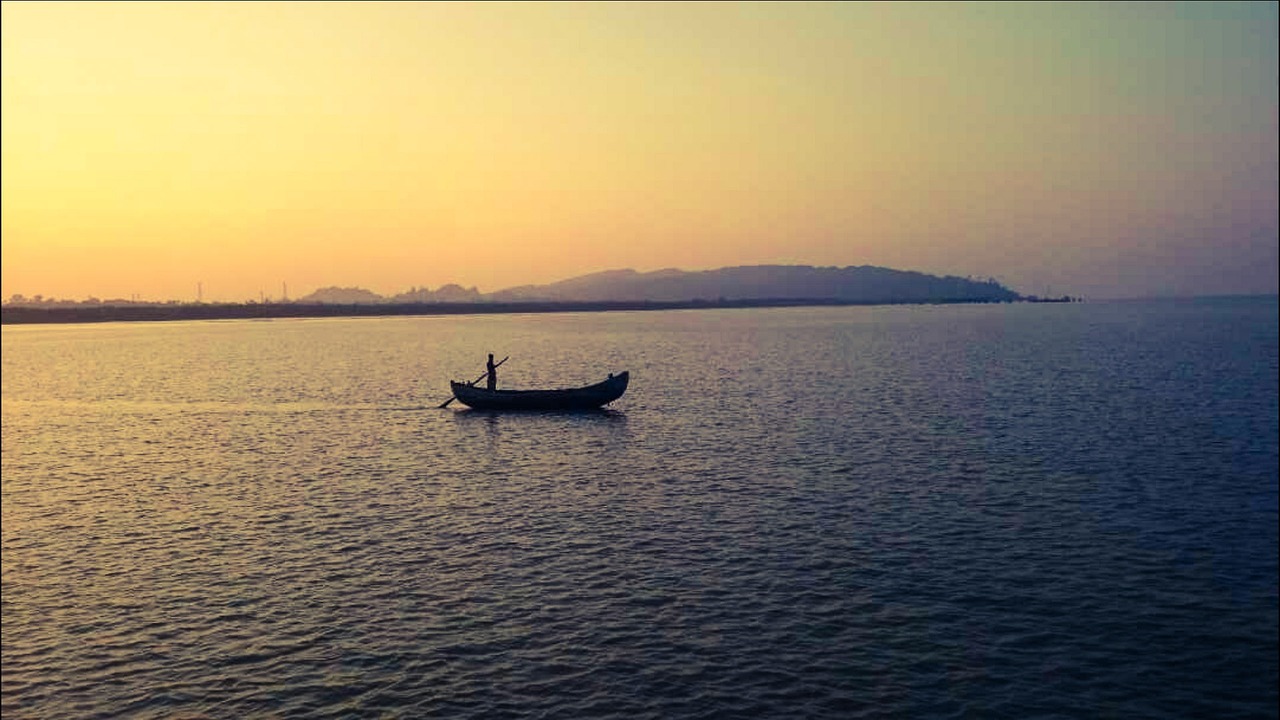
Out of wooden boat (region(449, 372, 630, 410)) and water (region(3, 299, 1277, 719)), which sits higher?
wooden boat (region(449, 372, 630, 410))

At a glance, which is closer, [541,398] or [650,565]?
[650,565]

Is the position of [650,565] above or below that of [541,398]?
below

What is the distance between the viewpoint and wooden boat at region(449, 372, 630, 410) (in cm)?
6869

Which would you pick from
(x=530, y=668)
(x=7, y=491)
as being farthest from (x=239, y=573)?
(x=7, y=491)

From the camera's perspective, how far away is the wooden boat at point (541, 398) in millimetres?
68688

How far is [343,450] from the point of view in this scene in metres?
53.8

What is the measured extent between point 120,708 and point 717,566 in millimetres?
16555

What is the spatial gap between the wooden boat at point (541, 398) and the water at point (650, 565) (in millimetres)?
1704

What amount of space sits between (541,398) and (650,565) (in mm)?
40055

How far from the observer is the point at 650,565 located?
29.5 m

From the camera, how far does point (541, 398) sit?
6862 centimetres

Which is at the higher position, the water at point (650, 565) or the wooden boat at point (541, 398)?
the wooden boat at point (541, 398)

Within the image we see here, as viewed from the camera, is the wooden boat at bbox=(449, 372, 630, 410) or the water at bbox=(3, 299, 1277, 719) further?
the wooden boat at bbox=(449, 372, 630, 410)

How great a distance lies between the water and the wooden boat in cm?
170
